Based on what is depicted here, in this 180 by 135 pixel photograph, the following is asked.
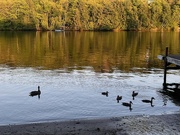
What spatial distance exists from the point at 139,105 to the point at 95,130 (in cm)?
731

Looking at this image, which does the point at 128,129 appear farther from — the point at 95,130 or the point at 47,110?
the point at 47,110

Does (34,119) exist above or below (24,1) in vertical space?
below

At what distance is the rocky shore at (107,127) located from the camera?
15.1m

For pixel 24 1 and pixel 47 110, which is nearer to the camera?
pixel 47 110

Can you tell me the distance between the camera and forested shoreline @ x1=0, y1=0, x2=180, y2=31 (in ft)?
477

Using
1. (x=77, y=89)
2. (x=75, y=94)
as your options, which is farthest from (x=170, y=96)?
(x=77, y=89)

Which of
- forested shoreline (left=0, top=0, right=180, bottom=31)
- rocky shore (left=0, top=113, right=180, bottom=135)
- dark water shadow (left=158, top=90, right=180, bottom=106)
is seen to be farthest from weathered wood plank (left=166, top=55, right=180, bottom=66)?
forested shoreline (left=0, top=0, right=180, bottom=31)

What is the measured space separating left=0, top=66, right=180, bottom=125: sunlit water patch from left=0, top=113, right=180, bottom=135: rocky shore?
2.09 metres

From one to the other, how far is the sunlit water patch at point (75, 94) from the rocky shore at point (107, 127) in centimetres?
209

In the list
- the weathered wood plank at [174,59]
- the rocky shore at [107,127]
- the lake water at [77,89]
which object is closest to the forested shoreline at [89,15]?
the lake water at [77,89]

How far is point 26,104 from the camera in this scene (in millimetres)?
22156

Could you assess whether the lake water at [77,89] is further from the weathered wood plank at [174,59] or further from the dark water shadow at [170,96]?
the weathered wood plank at [174,59]

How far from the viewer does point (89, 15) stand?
508ft

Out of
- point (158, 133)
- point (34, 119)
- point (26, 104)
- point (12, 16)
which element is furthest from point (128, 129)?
point (12, 16)
